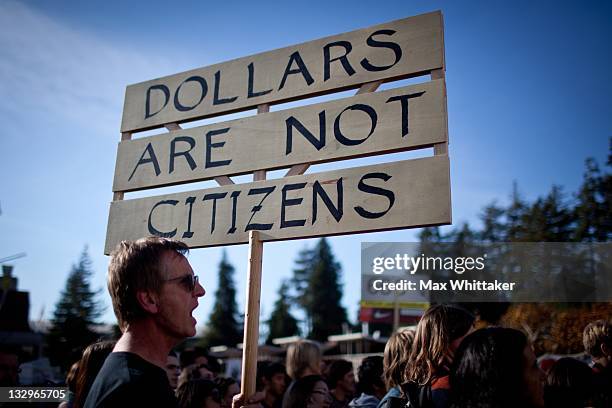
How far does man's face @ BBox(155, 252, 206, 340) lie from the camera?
7.24 ft

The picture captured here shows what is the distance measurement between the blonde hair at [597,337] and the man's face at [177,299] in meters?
3.29

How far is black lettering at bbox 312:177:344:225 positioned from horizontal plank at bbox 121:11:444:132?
27.2 inches

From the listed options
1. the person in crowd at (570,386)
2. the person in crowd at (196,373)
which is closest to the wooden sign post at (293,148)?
the person in crowd at (570,386)

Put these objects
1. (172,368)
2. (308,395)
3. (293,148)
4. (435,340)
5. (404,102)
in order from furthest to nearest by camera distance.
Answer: (172,368) < (308,395) < (293,148) < (404,102) < (435,340)

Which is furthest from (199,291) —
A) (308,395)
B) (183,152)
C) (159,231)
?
(308,395)

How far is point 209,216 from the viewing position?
369 cm

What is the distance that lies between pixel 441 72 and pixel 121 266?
2.22 metres

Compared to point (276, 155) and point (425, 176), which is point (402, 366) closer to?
point (425, 176)

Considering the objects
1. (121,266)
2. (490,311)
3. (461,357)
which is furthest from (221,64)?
(490,311)

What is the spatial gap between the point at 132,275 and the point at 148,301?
0.12 meters

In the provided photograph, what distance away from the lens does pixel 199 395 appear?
4.55 meters

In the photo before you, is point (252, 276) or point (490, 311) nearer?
point (252, 276)

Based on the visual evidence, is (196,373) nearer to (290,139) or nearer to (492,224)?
(290,139)

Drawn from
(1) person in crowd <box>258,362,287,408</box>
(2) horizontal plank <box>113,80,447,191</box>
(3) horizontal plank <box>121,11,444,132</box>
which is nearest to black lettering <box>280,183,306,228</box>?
(2) horizontal plank <box>113,80,447,191</box>
